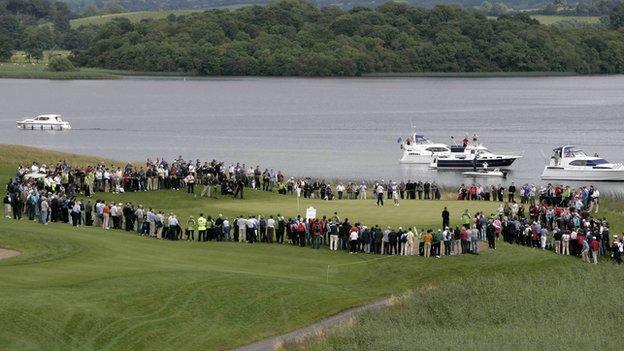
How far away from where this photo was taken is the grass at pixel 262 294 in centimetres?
3956

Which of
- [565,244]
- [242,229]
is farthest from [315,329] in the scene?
[565,244]

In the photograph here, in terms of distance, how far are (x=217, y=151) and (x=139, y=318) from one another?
89460 millimetres

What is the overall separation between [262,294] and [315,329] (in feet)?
10.0

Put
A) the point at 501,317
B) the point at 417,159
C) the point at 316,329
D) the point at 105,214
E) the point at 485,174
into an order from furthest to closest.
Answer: the point at 417,159 < the point at 485,174 < the point at 105,214 < the point at 501,317 < the point at 316,329

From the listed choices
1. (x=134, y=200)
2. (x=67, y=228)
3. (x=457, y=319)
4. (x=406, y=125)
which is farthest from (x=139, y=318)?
(x=406, y=125)

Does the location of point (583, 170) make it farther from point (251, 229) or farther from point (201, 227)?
point (201, 227)

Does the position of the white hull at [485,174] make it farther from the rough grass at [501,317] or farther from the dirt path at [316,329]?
the dirt path at [316,329]

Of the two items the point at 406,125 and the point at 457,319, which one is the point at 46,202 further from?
the point at 406,125

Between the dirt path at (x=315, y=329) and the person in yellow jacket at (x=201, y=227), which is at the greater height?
the person in yellow jacket at (x=201, y=227)

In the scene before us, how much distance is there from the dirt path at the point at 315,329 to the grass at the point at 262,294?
356 millimetres

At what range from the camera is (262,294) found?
4412cm

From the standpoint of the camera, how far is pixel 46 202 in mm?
56875

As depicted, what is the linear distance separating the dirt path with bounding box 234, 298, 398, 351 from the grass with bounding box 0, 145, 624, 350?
0.36m

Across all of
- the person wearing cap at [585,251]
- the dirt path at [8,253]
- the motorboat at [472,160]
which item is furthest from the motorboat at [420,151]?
the dirt path at [8,253]
